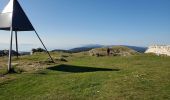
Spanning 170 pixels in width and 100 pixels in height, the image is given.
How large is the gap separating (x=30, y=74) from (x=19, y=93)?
5.08 metres

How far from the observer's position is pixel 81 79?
59.7ft

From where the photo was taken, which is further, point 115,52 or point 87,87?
point 115,52

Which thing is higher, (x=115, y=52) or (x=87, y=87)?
(x=115, y=52)

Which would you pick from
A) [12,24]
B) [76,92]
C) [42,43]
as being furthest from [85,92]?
[42,43]

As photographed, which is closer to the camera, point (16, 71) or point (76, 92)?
point (76, 92)

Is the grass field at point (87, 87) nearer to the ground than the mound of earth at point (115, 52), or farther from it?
nearer to the ground

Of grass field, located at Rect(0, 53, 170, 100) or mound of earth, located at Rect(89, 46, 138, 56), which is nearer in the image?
grass field, located at Rect(0, 53, 170, 100)

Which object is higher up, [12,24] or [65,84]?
[12,24]

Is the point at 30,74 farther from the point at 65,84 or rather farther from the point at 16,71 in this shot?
the point at 65,84

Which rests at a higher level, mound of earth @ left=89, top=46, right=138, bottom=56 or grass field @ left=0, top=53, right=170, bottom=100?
mound of earth @ left=89, top=46, right=138, bottom=56

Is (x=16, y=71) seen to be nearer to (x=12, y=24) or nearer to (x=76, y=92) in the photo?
(x=12, y=24)

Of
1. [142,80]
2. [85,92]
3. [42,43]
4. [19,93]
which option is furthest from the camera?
[42,43]

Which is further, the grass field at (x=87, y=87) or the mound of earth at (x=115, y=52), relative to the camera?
the mound of earth at (x=115, y=52)

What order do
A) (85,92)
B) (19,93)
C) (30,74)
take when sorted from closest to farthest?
(85,92) → (19,93) → (30,74)
